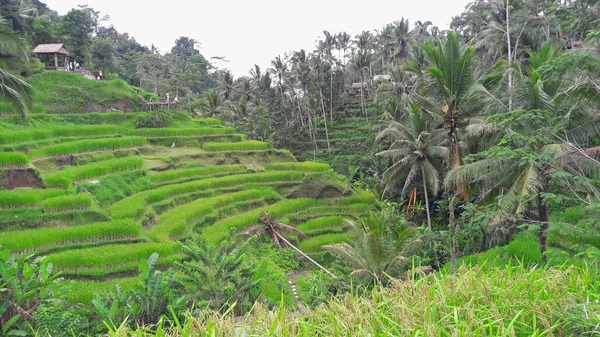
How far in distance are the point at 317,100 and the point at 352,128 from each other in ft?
15.7

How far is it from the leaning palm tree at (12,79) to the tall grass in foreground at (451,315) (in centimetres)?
1068

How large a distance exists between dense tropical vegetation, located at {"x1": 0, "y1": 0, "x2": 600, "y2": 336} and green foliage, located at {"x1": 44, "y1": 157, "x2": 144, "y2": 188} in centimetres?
8

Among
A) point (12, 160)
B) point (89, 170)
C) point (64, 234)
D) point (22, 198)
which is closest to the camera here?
point (64, 234)

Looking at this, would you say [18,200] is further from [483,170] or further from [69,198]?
[483,170]

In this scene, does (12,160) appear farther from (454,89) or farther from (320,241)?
(454,89)

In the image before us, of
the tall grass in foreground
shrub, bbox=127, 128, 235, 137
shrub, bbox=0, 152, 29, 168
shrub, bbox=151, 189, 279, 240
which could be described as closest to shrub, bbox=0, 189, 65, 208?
shrub, bbox=0, 152, 29, 168

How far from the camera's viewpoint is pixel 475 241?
16.2m

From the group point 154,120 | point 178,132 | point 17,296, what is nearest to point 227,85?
point 154,120

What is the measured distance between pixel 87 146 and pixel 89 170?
9.05 feet

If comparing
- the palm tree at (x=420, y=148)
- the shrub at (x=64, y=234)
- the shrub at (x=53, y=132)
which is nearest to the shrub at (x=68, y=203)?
the shrub at (x=64, y=234)

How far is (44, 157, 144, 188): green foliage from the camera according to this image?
1400cm

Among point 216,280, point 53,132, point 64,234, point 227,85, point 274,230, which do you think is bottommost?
point 274,230

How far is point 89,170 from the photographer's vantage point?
1563 centimetres

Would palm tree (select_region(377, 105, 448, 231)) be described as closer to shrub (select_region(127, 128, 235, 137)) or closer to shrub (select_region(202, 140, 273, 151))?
shrub (select_region(202, 140, 273, 151))
